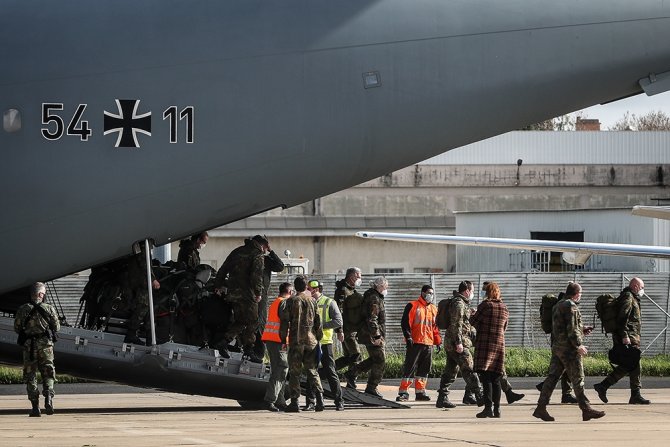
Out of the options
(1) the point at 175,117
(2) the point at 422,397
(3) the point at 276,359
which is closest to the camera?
(1) the point at 175,117

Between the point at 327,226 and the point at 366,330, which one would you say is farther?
the point at 327,226

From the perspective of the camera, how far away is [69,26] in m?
12.5

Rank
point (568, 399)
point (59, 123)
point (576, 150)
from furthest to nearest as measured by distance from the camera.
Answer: point (576, 150), point (568, 399), point (59, 123)

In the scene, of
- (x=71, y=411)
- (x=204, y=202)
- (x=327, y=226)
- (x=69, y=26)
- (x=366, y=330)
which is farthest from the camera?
(x=327, y=226)

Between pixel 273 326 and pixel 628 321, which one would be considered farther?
pixel 628 321

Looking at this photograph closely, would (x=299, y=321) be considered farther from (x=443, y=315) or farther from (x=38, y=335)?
(x=38, y=335)

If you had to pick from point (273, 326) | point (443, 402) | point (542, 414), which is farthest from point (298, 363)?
point (542, 414)

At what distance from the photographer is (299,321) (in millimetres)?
17484

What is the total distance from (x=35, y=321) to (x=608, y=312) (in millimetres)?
9430

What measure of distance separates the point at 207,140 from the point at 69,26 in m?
1.79

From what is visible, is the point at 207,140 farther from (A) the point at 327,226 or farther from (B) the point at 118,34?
(A) the point at 327,226

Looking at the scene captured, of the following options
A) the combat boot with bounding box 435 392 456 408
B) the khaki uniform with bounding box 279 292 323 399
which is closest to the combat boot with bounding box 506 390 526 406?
the combat boot with bounding box 435 392 456 408

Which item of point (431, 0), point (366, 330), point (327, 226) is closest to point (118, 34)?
point (431, 0)

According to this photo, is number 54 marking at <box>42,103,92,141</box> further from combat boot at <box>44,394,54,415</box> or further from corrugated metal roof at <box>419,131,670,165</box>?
corrugated metal roof at <box>419,131,670,165</box>
